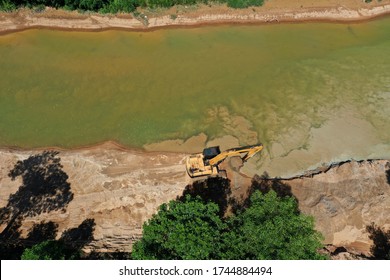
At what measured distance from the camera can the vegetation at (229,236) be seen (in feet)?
64.4

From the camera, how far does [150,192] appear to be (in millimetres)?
25875

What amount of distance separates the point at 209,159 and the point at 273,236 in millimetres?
7843

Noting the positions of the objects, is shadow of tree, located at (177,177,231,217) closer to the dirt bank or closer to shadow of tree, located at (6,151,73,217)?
the dirt bank

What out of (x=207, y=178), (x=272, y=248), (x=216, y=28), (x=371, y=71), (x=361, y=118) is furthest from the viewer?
(x=216, y=28)

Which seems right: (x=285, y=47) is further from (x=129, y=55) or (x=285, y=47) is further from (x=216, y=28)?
(x=129, y=55)

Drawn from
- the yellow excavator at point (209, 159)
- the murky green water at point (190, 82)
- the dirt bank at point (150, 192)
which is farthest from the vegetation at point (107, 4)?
the yellow excavator at point (209, 159)

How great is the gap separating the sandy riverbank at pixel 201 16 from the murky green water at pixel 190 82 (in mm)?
870

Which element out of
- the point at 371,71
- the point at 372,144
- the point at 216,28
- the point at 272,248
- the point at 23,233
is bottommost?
the point at 23,233

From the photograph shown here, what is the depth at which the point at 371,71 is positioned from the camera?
3175 cm

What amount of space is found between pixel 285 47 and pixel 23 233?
87.9 ft

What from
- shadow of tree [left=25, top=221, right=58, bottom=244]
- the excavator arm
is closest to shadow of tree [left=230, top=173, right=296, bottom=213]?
the excavator arm

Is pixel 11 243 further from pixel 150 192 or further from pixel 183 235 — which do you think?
pixel 183 235

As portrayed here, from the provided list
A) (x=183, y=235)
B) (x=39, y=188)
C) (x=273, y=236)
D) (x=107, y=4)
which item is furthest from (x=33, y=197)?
(x=107, y=4)

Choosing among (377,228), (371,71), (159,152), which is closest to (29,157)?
(159,152)
